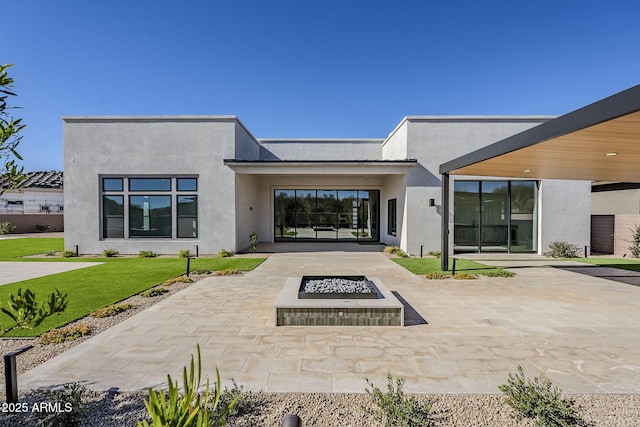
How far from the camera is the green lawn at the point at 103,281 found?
5972 mm

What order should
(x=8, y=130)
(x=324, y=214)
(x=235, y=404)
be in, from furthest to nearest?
(x=324, y=214)
(x=235, y=404)
(x=8, y=130)

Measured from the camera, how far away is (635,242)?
1288 centimetres

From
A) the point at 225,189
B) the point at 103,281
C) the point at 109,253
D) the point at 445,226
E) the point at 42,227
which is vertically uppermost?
the point at 225,189

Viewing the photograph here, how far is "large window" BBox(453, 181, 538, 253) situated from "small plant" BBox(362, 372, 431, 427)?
38.4 ft

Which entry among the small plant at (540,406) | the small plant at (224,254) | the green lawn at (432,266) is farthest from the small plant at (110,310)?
the green lawn at (432,266)

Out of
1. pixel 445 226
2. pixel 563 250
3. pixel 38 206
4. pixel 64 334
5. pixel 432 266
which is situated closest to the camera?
pixel 64 334

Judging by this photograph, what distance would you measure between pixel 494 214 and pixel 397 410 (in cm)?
1297

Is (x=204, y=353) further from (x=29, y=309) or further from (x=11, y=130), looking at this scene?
(x=11, y=130)

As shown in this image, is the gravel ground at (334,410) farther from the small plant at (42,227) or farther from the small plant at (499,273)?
the small plant at (42,227)

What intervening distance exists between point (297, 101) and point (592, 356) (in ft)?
58.9

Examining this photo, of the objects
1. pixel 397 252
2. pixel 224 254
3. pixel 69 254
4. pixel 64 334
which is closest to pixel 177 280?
pixel 64 334

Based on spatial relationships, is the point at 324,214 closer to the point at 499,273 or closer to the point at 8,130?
the point at 499,273

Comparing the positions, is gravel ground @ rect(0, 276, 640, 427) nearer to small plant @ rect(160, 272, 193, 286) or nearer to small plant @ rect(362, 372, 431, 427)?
small plant @ rect(362, 372, 431, 427)

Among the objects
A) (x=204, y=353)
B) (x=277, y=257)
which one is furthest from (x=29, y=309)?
(x=277, y=257)
